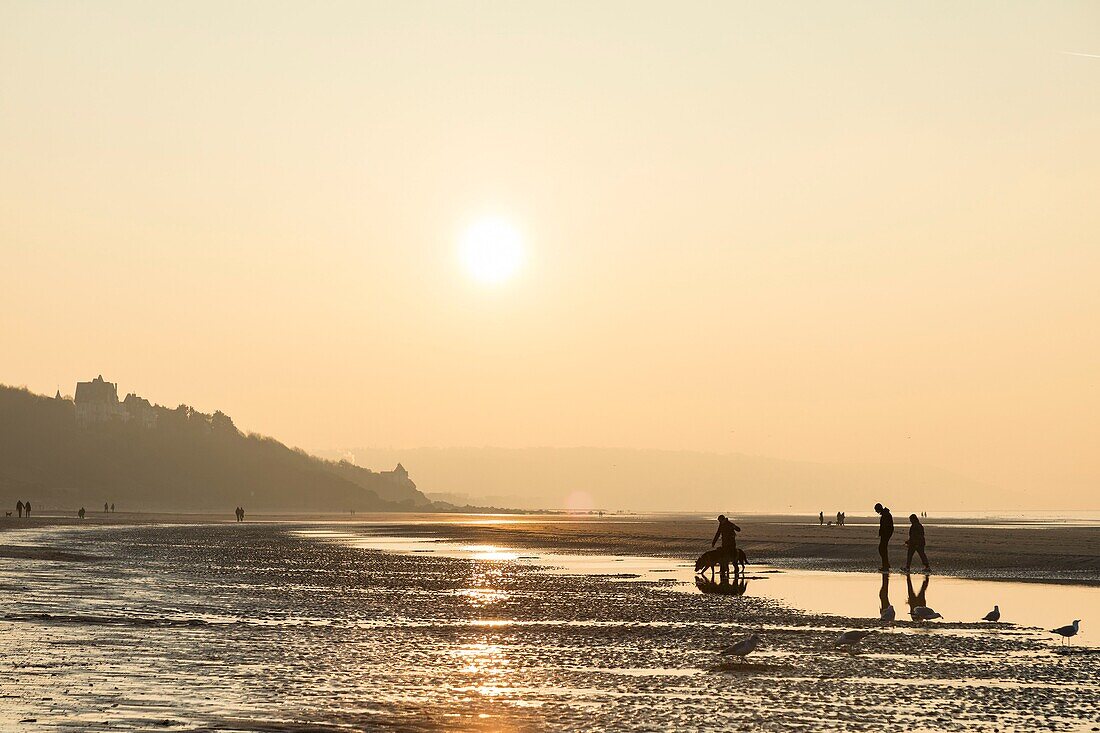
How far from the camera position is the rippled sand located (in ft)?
54.2

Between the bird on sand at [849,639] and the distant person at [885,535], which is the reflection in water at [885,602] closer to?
the distant person at [885,535]

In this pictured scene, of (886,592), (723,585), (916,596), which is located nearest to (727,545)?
(723,585)

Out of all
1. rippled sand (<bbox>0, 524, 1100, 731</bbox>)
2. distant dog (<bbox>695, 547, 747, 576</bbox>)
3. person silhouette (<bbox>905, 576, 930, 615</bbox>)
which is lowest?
rippled sand (<bbox>0, 524, 1100, 731</bbox>)

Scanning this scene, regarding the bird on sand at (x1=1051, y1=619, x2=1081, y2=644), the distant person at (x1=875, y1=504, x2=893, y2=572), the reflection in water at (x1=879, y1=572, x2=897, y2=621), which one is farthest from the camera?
the distant person at (x1=875, y1=504, x2=893, y2=572)

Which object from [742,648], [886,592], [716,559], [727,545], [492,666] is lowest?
[492,666]

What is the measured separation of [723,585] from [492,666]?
824 inches

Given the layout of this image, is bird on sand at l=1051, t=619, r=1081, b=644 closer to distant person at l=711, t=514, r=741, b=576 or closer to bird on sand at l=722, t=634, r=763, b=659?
bird on sand at l=722, t=634, r=763, b=659

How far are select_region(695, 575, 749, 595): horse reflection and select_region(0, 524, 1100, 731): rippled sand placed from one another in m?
2.23

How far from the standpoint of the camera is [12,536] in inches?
3086

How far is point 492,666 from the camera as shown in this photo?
21281mm

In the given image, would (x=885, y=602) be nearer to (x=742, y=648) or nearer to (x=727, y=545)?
(x=727, y=545)

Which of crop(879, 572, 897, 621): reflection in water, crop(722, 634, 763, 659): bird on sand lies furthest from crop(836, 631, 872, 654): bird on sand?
crop(879, 572, 897, 621): reflection in water

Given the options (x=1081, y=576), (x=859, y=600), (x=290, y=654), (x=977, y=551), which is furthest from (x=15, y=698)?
(x=977, y=551)

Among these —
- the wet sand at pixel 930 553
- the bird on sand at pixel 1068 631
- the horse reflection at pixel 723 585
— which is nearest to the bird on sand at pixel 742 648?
the bird on sand at pixel 1068 631
